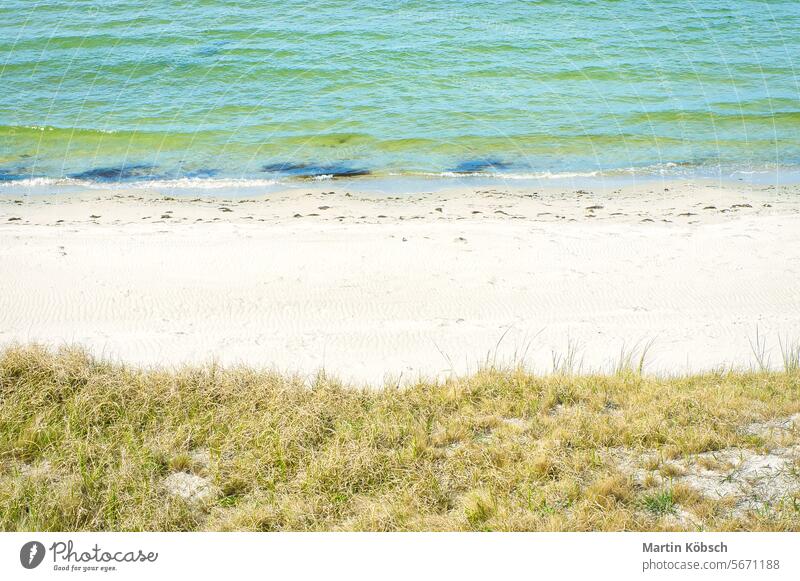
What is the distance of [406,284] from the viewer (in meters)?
11.9

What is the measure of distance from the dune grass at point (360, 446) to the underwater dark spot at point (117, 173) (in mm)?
13061

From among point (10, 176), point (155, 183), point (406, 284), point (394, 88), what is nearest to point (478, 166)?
point (394, 88)

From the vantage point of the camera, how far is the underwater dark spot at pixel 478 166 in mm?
20625

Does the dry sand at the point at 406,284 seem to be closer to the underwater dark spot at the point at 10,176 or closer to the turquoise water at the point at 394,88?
the underwater dark spot at the point at 10,176

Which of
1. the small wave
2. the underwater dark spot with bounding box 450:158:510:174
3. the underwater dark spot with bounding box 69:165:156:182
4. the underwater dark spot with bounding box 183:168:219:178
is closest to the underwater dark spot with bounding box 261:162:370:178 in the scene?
the small wave

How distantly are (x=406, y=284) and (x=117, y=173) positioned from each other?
11888 mm

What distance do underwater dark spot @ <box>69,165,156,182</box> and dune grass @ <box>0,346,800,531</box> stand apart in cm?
1306

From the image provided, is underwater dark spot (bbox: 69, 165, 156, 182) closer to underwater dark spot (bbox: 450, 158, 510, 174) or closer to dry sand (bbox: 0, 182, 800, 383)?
dry sand (bbox: 0, 182, 800, 383)

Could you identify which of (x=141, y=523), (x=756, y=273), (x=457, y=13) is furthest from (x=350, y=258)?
(x=457, y=13)

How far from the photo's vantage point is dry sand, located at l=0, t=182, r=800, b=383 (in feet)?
32.1

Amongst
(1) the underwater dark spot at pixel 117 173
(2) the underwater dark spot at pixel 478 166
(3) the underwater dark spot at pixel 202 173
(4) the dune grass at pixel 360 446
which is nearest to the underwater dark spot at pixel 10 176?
(1) the underwater dark spot at pixel 117 173

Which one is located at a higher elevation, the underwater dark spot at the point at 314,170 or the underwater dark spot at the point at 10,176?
the underwater dark spot at the point at 10,176

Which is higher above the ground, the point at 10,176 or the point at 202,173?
the point at 10,176

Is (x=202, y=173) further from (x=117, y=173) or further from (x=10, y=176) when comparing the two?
(x=10, y=176)
